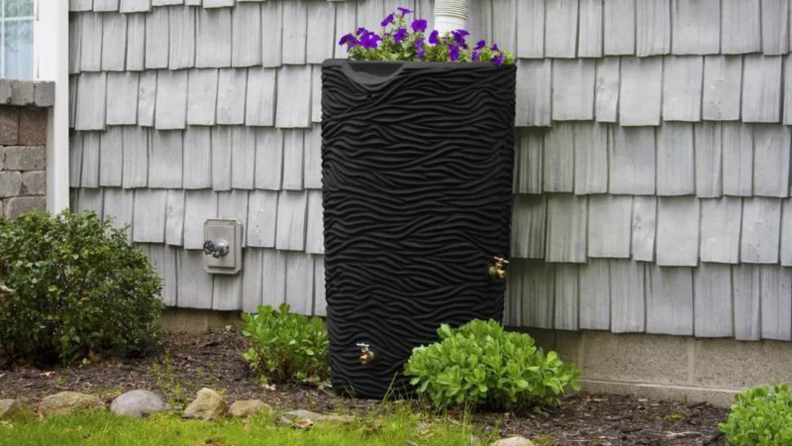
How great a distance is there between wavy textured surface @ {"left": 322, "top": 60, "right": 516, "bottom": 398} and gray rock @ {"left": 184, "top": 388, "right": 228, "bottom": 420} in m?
0.72

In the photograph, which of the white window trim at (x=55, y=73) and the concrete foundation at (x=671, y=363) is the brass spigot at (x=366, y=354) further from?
the white window trim at (x=55, y=73)

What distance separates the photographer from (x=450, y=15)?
192 inches

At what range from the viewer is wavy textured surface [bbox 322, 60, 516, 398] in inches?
180

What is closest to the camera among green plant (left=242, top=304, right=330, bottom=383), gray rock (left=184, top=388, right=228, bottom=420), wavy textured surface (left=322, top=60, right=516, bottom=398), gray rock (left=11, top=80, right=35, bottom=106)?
gray rock (left=184, top=388, right=228, bottom=420)

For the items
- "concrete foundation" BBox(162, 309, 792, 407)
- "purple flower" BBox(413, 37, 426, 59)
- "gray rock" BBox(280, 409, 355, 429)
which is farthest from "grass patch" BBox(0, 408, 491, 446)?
"purple flower" BBox(413, 37, 426, 59)

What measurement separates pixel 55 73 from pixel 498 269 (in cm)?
266

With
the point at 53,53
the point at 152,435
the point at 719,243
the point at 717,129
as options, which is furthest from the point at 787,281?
the point at 53,53

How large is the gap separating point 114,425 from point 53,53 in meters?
2.64

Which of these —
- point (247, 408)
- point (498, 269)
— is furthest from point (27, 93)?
point (498, 269)

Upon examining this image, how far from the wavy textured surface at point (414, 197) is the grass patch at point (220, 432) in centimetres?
58

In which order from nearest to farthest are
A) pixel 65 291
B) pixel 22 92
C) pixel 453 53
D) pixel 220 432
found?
pixel 220 432 < pixel 453 53 < pixel 65 291 < pixel 22 92

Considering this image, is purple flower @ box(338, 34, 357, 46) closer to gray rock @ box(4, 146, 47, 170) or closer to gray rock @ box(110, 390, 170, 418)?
gray rock @ box(110, 390, 170, 418)

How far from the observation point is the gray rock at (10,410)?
159 inches

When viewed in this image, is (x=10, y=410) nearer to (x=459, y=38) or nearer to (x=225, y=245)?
(x=225, y=245)
